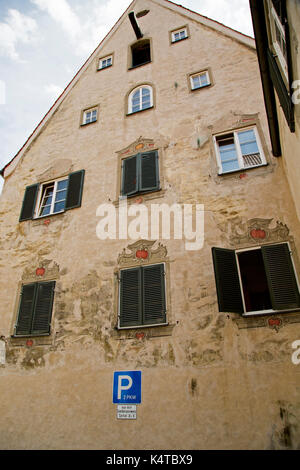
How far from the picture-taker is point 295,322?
17.2 ft

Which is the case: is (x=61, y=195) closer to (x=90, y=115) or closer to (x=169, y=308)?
(x=90, y=115)

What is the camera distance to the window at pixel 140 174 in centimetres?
791

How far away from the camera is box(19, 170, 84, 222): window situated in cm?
873

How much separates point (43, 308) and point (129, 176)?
4116 millimetres

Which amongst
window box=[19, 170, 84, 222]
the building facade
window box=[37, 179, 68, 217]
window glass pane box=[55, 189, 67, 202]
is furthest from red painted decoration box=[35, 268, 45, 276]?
the building facade

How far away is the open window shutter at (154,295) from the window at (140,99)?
563 cm

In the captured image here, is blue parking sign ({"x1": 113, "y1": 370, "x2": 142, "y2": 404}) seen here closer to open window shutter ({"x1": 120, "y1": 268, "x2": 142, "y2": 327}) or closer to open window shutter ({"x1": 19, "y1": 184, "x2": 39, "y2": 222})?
open window shutter ({"x1": 120, "y1": 268, "x2": 142, "y2": 327})

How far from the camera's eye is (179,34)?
441 inches

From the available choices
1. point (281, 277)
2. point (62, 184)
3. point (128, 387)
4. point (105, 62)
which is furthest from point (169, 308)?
point (105, 62)

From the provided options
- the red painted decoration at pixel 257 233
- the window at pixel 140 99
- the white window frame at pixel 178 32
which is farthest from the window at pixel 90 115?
the red painted decoration at pixel 257 233

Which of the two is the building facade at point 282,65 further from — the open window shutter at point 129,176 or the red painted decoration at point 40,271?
the red painted decoration at point 40,271

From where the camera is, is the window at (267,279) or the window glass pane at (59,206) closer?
the window at (267,279)

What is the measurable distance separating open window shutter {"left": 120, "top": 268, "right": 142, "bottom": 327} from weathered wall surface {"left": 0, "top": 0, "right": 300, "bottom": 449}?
0.89ft
